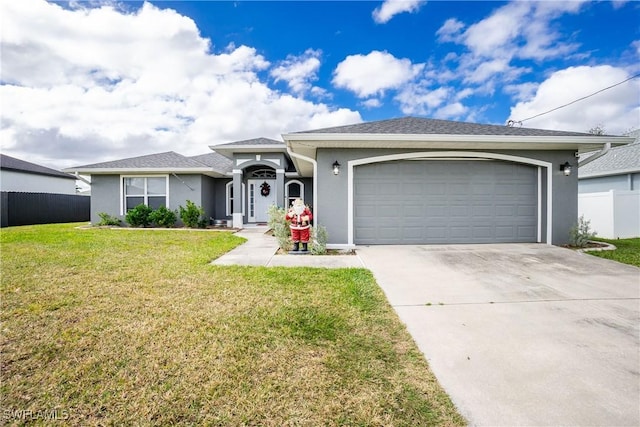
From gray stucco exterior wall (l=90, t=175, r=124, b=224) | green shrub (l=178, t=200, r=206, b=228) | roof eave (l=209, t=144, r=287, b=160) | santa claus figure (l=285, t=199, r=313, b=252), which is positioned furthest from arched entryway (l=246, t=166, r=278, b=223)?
santa claus figure (l=285, t=199, r=313, b=252)

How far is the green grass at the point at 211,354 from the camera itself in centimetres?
187

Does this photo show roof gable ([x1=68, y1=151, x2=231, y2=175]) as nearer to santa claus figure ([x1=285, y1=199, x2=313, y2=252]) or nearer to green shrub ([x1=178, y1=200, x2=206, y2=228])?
green shrub ([x1=178, y1=200, x2=206, y2=228])

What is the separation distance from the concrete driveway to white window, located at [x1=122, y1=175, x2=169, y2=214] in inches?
454

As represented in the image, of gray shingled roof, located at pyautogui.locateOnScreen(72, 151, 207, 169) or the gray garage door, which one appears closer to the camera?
the gray garage door

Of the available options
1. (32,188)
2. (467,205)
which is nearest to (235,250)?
(467,205)

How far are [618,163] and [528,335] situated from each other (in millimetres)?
16752

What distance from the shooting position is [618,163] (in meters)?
13.7

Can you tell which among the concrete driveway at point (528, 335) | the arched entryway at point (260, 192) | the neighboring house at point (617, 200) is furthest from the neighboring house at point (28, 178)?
the neighboring house at point (617, 200)

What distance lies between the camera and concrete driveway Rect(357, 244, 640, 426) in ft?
6.39

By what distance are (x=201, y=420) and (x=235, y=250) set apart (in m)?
5.95

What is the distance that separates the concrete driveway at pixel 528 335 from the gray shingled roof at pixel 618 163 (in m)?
11.1

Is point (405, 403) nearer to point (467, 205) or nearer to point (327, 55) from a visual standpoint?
point (467, 205)

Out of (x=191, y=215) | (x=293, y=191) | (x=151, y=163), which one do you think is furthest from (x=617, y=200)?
(x=151, y=163)

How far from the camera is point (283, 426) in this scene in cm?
173
